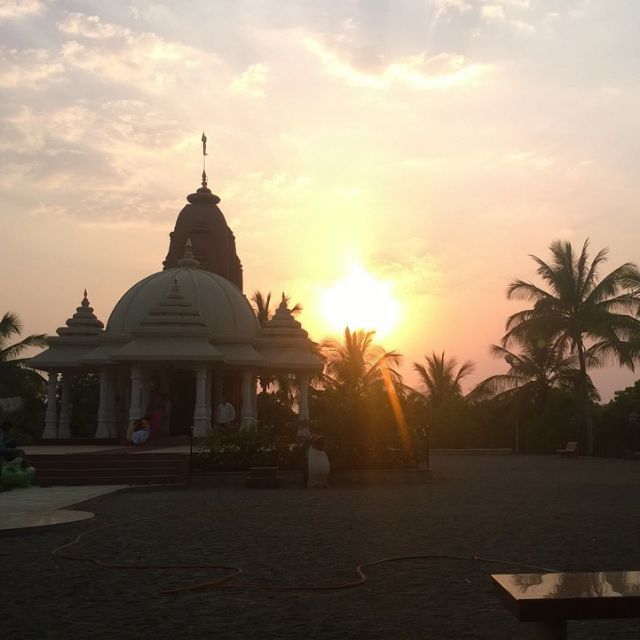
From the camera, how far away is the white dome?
112ft

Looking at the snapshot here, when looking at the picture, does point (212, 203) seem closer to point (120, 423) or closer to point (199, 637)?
point (120, 423)

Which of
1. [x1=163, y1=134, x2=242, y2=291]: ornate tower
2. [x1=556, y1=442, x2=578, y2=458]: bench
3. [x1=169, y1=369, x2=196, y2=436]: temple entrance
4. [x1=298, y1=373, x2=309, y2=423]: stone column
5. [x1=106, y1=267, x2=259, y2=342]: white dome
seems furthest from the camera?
[x1=163, y1=134, x2=242, y2=291]: ornate tower

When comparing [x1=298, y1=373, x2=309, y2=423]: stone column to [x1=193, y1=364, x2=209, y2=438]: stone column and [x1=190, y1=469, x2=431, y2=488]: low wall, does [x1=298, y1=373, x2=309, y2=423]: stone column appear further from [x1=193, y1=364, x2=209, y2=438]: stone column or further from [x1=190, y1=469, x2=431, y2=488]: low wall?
[x1=190, y1=469, x2=431, y2=488]: low wall

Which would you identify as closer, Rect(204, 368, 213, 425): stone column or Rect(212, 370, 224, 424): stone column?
Rect(204, 368, 213, 425): stone column

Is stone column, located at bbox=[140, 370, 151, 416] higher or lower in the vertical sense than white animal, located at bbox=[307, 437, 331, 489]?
higher

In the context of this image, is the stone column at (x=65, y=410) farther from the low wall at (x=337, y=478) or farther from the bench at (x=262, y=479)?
the bench at (x=262, y=479)

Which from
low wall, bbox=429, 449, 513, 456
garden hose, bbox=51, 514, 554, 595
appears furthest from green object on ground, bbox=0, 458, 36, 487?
low wall, bbox=429, 449, 513, 456

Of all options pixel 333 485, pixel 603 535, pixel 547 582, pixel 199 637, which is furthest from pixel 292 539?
pixel 333 485

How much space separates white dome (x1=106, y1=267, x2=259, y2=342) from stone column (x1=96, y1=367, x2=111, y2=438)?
7.33 feet

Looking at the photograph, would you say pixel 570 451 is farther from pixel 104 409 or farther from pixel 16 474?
pixel 16 474

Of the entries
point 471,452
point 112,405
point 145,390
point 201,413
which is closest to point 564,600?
point 201,413

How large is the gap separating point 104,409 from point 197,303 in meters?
5.87

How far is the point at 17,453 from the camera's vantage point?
60.1 ft

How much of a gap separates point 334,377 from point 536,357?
37.6 feet
